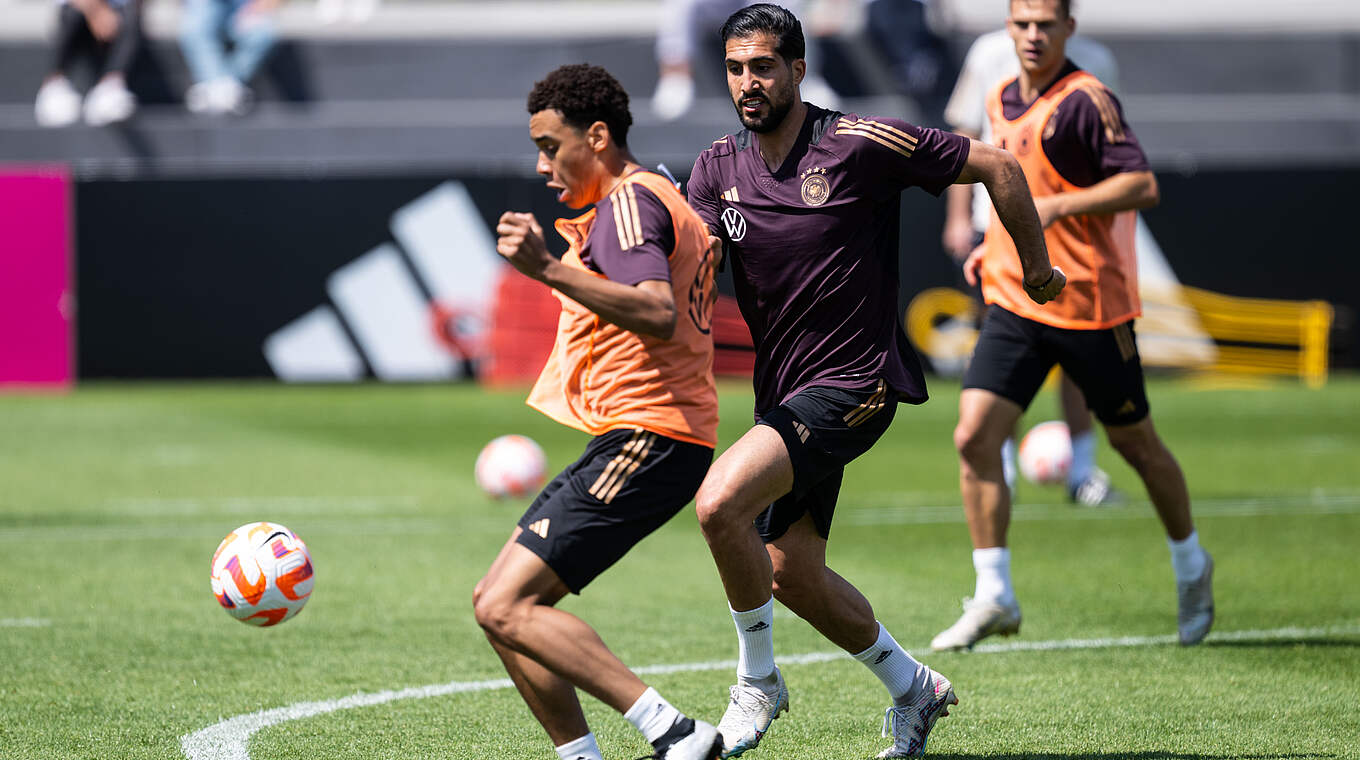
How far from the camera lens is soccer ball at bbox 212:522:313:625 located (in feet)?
18.1

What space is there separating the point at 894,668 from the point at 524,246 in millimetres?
1799

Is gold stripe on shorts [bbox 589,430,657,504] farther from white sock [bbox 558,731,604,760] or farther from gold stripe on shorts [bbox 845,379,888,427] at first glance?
gold stripe on shorts [bbox 845,379,888,427]

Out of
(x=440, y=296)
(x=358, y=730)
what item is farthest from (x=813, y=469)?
(x=440, y=296)

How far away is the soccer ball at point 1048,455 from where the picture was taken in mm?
10867

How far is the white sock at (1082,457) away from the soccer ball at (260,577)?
5.49 meters

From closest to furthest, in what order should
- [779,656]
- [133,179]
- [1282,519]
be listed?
1. [779,656]
2. [1282,519]
3. [133,179]

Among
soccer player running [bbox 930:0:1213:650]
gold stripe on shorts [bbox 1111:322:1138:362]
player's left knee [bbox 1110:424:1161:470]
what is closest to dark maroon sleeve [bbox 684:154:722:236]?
soccer player running [bbox 930:0:1213:650]

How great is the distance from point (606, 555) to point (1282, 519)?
639 centimetres

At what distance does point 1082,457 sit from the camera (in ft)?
33.0

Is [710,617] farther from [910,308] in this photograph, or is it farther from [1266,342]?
[1266,342]

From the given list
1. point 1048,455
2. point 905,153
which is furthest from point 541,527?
point 1048,455

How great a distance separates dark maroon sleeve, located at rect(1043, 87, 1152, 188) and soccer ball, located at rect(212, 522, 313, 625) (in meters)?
3.22

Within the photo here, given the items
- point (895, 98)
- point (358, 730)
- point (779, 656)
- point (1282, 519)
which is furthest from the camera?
point (895, 98)

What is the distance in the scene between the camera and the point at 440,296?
18.9m
